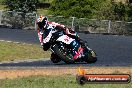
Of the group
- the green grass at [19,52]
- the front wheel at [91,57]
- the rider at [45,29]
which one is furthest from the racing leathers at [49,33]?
the green grass at [19,52]

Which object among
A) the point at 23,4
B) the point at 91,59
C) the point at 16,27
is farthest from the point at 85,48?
the point at 23,4

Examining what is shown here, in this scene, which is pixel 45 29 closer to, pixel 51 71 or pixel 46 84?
pixel 51 71

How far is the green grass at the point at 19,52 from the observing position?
81.3 ft

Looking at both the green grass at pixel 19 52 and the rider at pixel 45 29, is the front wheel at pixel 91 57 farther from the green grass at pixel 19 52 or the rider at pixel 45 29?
the green grass at pixel 19 52

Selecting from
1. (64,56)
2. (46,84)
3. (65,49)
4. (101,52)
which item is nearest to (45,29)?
(65,49)

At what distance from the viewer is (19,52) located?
26609mm

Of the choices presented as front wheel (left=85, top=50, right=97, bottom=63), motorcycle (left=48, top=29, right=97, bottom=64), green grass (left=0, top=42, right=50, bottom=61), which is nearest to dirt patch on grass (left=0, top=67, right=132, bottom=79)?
motorcycle (left=48, top=29, right=97, bottom=64)

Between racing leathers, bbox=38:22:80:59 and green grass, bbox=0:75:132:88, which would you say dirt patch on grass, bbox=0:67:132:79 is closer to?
racing leathers, bbox=38:22:80:59

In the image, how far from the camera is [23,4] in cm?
5066

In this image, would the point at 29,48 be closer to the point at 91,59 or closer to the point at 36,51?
the point at 36,51

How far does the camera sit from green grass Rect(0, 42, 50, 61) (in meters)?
24.8

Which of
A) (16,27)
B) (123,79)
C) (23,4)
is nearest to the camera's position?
(123,79)

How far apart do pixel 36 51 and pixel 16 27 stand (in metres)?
17.1

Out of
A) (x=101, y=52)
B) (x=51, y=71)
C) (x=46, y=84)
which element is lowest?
(x=101, y=52)
